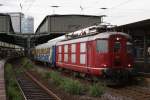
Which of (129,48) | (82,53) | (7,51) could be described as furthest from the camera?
(7,51)

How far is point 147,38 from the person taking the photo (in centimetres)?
2586

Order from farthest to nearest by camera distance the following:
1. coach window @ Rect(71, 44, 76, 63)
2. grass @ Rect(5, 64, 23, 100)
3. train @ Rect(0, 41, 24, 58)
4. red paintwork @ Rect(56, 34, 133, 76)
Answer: train @ Rect(0, 41, 24, 58), coach window @ Rect(71, 44, 76, 63), red paintwork @ Rect(56, 34, 133, 76), grass @ Rect(5, 64, 23, 100)

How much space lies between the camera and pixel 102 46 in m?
19.7

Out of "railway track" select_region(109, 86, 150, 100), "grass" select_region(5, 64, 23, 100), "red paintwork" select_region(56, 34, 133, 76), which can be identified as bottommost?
"railway track" select_region(109, 86, 150, 100)

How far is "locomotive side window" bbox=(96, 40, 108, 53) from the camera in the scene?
19594 millimetres

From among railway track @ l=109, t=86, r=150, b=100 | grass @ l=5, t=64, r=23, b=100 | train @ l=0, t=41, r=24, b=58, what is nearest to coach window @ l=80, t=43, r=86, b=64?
railway track @ l=109, t=86, r=150, b=100

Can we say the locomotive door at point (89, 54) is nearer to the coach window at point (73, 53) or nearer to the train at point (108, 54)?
the train at point (108, 54)

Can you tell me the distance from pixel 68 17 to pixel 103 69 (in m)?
40.8

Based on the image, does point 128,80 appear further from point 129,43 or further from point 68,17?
point 68,17

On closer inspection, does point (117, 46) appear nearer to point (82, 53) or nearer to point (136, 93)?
point (82, 53)

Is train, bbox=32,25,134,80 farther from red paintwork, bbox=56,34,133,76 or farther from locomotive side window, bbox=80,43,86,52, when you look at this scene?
locomotive side window, bbox=80,43,86,52

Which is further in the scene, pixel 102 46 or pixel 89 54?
pixel 89 54

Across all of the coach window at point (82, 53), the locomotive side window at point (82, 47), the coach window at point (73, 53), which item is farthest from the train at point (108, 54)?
the coach window at point (73, 53)

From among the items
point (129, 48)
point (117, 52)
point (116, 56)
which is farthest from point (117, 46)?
point (129, 48)
